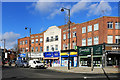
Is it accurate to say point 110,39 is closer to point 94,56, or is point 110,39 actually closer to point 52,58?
point 94,56

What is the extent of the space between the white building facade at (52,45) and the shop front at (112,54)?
1413cm

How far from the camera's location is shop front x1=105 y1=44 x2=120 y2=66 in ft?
97.8

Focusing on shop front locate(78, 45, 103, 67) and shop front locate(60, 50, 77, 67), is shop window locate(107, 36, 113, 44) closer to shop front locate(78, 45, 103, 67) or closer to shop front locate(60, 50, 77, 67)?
shop front locate(78, 45, 103, 67)

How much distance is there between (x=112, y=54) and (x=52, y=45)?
1774 cm

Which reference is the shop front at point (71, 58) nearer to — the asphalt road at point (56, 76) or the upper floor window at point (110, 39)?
the upper floor window at point (110, 39)

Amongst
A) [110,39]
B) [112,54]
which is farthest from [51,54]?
[110,39]

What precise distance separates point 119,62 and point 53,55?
17.9m

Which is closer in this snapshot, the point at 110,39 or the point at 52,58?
the point at 110,39

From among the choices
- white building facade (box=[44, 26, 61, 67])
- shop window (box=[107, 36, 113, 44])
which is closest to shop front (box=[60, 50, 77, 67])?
white building facade (box=[44, 26, 61, 67])

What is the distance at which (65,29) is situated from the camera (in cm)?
3975

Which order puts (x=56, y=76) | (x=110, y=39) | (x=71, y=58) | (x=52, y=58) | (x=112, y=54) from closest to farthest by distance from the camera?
(x=56, y=76) < (x=110, y=39) < (x=112, y=54) < (x=71, y=58) < (x=52, y=58)

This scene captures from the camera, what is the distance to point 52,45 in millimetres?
43719

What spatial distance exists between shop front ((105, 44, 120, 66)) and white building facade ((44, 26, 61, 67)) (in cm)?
1413

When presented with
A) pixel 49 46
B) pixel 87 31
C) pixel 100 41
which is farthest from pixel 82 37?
pixel 49 46
